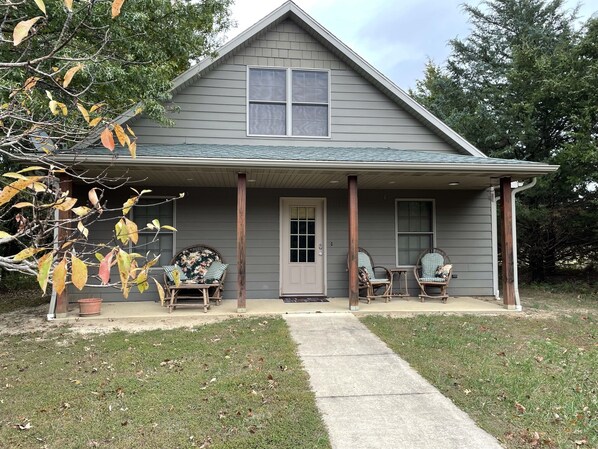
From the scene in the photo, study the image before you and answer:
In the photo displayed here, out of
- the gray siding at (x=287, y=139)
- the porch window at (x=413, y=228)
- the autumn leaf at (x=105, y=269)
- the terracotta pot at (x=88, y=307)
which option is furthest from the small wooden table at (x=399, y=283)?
the autumn leaf at (x=105, y=269)

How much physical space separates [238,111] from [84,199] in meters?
3.38

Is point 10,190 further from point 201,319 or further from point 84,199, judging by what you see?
point 84,199

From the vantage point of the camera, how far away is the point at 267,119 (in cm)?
815

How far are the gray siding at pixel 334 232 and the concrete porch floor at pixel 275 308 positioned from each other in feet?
1.80

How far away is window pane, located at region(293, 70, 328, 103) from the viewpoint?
8.25 m

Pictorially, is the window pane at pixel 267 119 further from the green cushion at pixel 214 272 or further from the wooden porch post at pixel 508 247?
the wooden porch post at pixel 508 247

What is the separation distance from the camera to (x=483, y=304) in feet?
24.5

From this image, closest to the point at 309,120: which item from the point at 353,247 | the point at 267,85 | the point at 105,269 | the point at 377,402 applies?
the point at 267,85

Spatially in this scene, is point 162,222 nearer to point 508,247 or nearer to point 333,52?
point 333,52

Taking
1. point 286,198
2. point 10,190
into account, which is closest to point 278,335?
point 286,198

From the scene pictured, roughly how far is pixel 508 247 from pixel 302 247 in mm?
3770

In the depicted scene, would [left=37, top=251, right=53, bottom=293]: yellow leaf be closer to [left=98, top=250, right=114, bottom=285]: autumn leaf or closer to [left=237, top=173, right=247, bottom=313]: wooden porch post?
[left=98, top=250, right=114, bottom=285]: autumn leaf

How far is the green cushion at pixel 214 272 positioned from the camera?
7.09 m

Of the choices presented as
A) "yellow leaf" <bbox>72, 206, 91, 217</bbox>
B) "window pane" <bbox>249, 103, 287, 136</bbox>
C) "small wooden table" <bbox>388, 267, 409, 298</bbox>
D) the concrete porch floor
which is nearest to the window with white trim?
"window pane" <bbox>249, 103, 287, 136</bbox>
